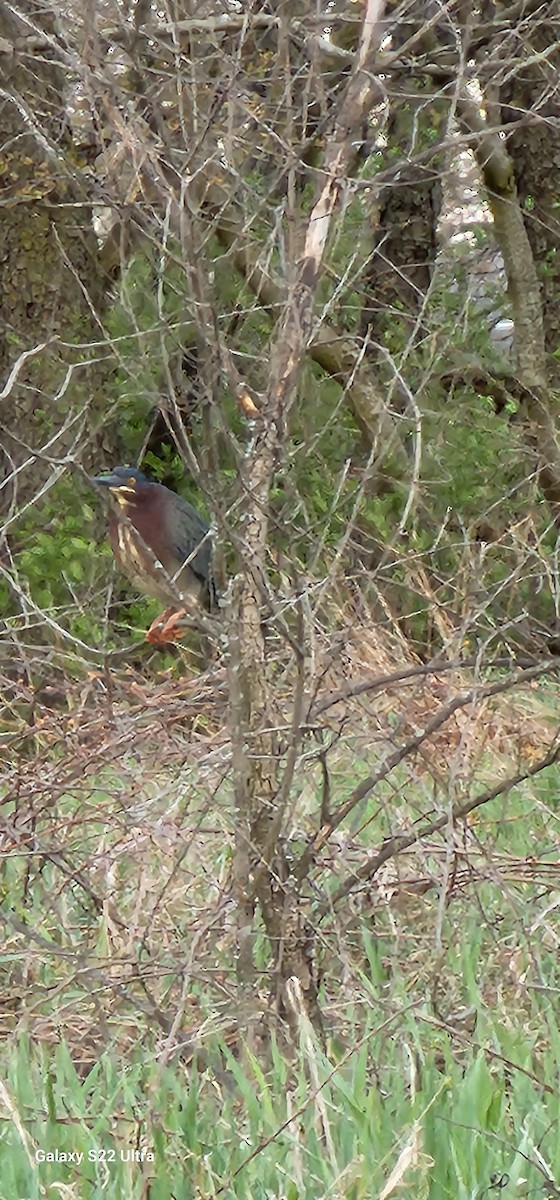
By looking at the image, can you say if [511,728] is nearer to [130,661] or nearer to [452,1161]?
[452,1161]

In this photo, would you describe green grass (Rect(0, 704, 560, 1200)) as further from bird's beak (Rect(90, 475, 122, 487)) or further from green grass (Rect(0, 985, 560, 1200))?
bird's beak (Rect(90, 475, 122, 487))

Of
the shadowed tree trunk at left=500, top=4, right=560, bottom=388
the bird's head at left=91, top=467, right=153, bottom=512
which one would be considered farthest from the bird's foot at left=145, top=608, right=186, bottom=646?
the shadowed tree trunk at left=500, top=4, right=560, bottom=388

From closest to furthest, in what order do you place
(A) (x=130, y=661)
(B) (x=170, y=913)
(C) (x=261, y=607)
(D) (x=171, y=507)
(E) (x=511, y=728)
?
1. (C) (x=261, y=607)
2. (B) (x=170, y=913)
3. (E) (x=511, y=728)
4. (D) (x=171, y=507)
5. (A) (x=130, y=661)

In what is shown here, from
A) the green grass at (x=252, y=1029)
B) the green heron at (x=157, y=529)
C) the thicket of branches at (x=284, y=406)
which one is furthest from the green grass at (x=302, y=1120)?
the green heron at (x=157, y=529)

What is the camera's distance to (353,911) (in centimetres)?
323

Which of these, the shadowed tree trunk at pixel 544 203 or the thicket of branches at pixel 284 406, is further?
the shadowed tree trunk at pixel 544 203

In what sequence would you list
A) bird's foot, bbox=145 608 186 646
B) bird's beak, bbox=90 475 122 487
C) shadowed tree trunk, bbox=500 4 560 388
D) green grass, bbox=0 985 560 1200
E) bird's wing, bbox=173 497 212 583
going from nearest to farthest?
green grass, bbox=0 985 560 1200, bird's foot, bbox=145 608 186 646, bird's beak, bbox=90 475 122 487, bird's wing, bbox=173 497 212 583, shadowed tree trunk, bbox=500 4 560 388

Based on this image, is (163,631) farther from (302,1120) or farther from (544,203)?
(544,203)

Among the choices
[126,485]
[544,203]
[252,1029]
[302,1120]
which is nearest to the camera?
[302,1120]

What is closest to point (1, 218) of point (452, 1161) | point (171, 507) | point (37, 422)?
point (37, 422)

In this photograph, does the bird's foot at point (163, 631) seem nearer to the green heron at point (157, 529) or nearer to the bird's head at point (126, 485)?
the green heron at point (157, 529)

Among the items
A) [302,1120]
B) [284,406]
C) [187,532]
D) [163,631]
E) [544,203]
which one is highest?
[284,406]

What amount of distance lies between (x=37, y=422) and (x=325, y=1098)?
6078 millimetres

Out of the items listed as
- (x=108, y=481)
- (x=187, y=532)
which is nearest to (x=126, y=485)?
(x=108, y=481)
